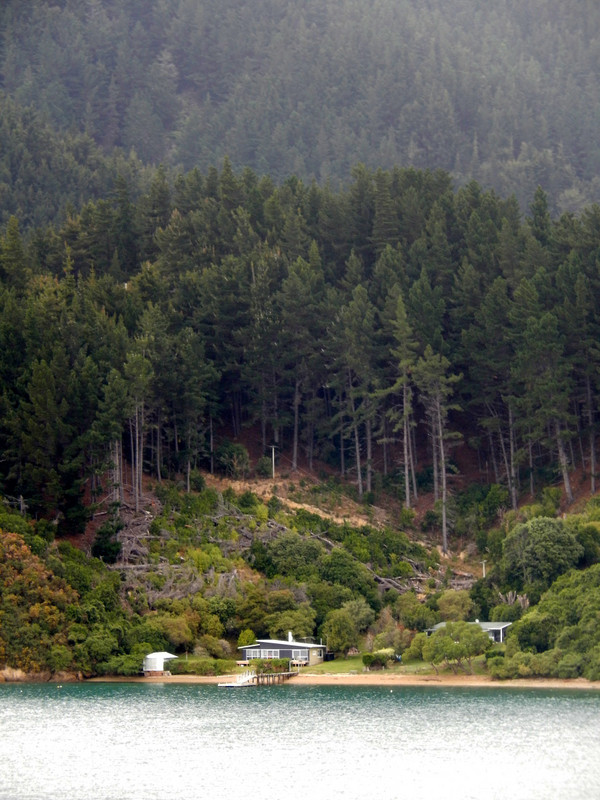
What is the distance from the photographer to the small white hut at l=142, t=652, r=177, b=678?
78438 mm

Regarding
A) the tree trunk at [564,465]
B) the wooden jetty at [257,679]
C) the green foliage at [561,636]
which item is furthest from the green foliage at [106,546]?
the tree trunk at [564,465]

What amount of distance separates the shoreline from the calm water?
42.8 inches

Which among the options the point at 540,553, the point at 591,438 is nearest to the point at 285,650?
the point at 540,553

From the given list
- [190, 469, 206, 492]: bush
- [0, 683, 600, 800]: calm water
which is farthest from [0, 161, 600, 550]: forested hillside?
[0, 683, 600, 800]: calm water

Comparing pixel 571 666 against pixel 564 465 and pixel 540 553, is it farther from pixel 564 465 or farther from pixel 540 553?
pixel 564 465

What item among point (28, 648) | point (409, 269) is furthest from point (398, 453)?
point (28, 648)

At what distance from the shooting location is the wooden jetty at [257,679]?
251ft

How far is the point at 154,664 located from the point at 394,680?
13.4m

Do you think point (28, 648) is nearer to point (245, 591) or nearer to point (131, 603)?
point (131, 603)

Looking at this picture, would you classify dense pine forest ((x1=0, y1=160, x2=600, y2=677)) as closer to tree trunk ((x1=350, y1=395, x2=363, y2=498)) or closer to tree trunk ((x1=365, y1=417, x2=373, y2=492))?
tree trunk ((x1=365, y1=417, x2=373, y2=492))

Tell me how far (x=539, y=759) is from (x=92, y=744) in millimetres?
18895

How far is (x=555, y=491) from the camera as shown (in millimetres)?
91875

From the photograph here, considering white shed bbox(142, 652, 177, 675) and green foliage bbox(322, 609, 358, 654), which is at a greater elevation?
green foliage bbox(322, 609, 358, 654)

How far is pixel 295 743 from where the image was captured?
194 feet
